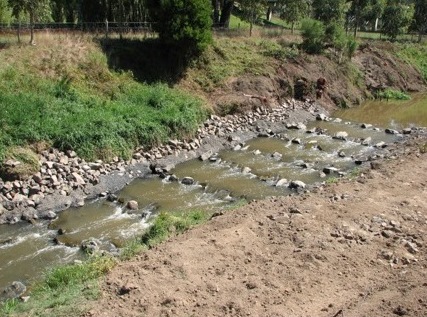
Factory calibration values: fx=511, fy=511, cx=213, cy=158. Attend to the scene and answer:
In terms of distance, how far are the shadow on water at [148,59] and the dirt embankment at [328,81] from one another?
2.81 meters

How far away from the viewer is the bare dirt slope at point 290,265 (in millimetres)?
11008

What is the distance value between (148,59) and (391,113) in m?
17.4

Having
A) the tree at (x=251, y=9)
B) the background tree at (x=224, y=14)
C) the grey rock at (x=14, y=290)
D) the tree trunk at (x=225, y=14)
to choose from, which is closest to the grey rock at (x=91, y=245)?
the grey rock at (x=14, y=290)

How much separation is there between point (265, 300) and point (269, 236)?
10.1ft

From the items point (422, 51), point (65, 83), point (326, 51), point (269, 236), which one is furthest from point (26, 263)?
point (422, 51)

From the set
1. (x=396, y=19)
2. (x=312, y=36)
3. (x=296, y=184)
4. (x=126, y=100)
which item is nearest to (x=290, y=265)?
(x=296, y=184)

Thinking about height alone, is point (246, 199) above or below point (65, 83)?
below

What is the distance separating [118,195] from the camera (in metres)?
20.5

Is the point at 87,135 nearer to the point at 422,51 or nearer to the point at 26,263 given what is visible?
the point at 26,263

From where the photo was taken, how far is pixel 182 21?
29.3 meters

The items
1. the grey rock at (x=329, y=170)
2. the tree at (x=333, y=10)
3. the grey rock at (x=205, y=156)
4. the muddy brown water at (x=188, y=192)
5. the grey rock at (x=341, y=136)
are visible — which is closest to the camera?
the muddy brown water at (x=188, y=192)

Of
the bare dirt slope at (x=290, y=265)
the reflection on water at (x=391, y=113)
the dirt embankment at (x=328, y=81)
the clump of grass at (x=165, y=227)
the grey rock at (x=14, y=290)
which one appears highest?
the dirt embankment at (x=328, y=81)

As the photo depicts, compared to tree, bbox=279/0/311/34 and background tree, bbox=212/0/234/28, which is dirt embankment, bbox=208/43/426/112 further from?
background tree, bbox=212/0/234/28

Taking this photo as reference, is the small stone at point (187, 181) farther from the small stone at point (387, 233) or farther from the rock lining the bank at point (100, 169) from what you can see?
the small stone at point (387, 233)
